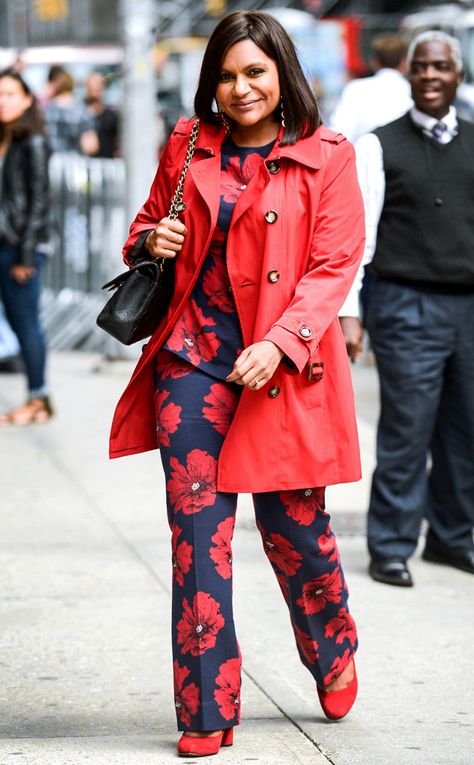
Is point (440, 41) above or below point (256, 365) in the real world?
above

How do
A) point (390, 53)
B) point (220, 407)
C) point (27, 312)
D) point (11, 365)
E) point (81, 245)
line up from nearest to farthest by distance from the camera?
point (220, 407), point (27, 312), point (390, 53), point (11, 365), point (81, 245)

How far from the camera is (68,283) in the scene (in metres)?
12.5

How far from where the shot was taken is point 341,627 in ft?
13.9

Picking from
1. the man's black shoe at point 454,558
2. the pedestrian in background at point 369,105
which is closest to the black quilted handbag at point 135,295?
the man's black shoe at point 454,558

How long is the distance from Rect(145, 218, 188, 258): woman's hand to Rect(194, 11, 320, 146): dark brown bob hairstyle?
33 cm

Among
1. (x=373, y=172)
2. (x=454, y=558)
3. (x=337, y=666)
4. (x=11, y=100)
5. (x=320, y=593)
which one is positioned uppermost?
(x=373, y=172)

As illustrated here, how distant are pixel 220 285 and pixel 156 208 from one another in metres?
0.31

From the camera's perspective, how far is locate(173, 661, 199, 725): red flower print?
12.9 ft

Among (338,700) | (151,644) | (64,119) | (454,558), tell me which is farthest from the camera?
(64,119)

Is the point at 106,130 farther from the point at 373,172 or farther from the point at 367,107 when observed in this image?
the point at 373,172

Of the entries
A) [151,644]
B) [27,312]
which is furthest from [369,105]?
[151,644]

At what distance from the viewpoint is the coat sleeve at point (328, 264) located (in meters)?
3.89

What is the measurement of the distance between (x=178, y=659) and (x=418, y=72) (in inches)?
107

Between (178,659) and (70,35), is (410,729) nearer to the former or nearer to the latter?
(178,659)
